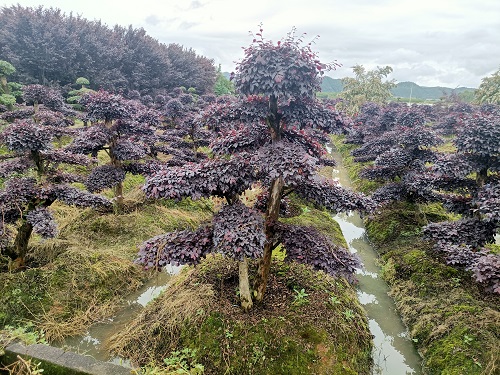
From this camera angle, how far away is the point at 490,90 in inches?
1326

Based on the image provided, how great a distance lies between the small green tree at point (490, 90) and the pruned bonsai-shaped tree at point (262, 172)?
116ft

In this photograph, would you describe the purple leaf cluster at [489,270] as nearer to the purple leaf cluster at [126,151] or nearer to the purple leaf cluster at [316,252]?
the purple leaf cluster at [316,252]

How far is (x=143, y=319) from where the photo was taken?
20.9ft

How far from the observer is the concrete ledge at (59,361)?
3.40 meters

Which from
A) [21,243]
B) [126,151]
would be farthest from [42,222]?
[126,151]

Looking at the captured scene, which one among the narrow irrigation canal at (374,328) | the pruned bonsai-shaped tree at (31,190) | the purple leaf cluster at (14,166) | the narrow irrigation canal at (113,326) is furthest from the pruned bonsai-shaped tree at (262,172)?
the purple leaf cluster at (14,166)

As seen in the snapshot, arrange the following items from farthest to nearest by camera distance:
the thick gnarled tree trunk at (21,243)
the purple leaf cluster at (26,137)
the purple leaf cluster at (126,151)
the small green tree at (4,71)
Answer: the small green tree at (4,71) < the purple leaf cluster at (126,151) < the thick gnarled tree trunk at (21,243) < the purple leaf cluster at (26,137)

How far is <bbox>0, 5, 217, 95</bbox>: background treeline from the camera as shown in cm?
2666

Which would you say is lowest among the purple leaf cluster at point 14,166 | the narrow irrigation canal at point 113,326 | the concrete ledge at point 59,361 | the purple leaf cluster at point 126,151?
the narrow irrigation canal at point 113,326

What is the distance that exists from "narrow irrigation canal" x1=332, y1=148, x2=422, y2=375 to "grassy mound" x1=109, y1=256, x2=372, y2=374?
0.46 meters

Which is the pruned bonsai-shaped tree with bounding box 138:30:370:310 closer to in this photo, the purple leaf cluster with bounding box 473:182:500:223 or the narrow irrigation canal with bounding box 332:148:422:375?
the narrow irrigation canal with bounding box 332:148:422:375

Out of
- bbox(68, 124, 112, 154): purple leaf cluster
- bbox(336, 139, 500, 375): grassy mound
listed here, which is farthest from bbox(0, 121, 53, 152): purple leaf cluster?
bbox(336, 139, 500, 375): grassy mound

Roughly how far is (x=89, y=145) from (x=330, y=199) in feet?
21.3

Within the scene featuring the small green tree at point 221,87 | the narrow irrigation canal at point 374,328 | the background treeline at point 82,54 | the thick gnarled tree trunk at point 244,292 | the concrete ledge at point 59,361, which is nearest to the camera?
the concrete ledge at point 59,361
